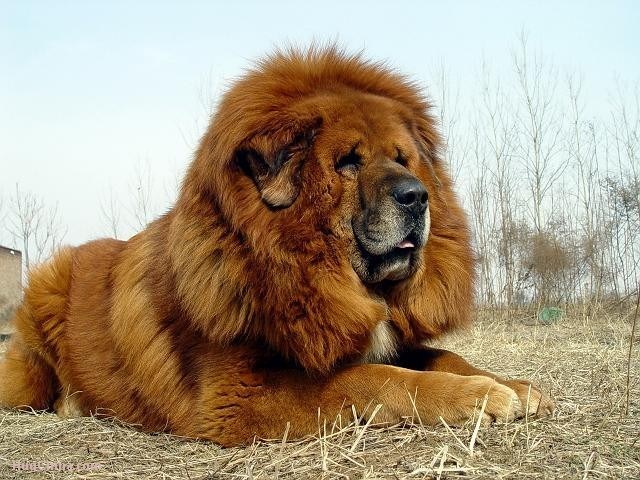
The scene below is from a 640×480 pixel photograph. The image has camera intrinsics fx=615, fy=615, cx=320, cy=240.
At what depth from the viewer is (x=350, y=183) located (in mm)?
2859

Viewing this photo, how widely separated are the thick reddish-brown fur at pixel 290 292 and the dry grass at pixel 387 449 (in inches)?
4.9

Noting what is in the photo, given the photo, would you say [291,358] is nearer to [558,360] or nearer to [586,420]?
[586,420]

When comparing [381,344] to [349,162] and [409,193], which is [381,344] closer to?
[409,193]

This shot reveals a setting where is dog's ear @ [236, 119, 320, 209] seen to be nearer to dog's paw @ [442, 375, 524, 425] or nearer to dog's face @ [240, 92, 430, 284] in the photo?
dog's face @ [240, 92, 430, 284]

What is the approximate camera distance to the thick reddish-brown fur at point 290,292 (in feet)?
8.83

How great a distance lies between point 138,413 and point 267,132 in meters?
1.69

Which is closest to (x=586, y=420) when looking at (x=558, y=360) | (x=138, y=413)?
(x=138, y=413)

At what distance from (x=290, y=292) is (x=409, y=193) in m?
0.69

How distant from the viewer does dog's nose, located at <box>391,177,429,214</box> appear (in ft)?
8.97

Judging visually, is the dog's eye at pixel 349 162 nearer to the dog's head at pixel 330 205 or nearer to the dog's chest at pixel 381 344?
the dog's head at pixel 330 205

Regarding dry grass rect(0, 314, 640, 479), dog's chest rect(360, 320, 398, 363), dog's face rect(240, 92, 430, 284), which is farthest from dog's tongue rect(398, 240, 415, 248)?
dry grass rect(0, 314, 640, 479)

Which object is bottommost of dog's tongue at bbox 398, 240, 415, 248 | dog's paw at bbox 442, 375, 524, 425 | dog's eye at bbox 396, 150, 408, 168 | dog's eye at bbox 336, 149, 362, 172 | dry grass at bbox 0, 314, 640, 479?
dry grass at bbox 0, 314, 640, 479

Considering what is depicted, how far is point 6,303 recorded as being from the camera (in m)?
22.1

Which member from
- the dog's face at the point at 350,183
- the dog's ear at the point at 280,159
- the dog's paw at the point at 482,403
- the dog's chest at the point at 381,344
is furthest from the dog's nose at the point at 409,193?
the dog's paw at the point at 482,403
